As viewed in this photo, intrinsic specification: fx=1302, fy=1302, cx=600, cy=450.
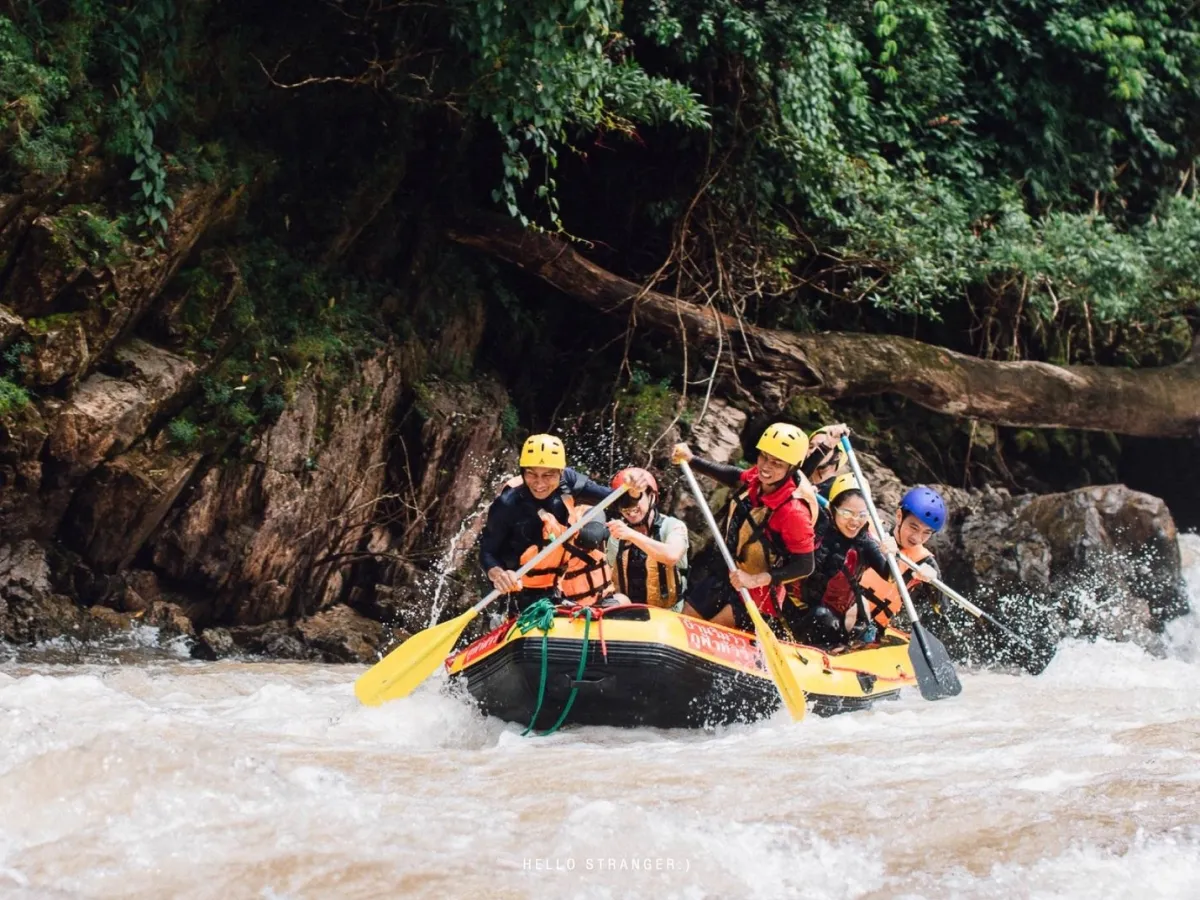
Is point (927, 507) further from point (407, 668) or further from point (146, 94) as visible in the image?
point (146, 94)

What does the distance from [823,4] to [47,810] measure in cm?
810

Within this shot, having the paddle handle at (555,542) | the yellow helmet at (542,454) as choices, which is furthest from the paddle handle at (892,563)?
the yellow helmet at (542,454)

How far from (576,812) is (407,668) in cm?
225

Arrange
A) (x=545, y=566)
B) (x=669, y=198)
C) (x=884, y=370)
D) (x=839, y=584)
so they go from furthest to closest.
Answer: (x=884, y=370) → (x=669, y=198) → (x=839, y=584) → (x=545, y=566)

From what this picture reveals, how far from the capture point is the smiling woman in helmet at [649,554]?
6641mm

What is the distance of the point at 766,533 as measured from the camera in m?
6.87

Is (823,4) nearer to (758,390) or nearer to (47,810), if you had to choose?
(758,390)

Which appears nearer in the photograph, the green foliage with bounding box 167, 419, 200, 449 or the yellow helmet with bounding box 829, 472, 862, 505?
the green foliage with bounding box 167, 419, 200, 449

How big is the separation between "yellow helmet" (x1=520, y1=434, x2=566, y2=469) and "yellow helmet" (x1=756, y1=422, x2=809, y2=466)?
1.04 m

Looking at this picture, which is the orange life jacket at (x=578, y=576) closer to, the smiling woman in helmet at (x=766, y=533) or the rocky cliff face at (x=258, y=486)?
the smiling woman in helmet at (x=766, y=533)

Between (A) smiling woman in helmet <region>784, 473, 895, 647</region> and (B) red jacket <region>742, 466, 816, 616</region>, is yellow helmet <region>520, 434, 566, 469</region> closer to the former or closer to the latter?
(B) red jacket <region>742, 466, 816, 616</region>

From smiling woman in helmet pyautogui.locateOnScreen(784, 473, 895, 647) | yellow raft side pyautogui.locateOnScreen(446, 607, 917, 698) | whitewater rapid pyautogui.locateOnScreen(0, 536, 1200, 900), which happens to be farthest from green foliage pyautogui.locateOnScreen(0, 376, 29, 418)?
smiling woman in helmet pyautogui.locateOnScreen(784, 473, 895, 647)

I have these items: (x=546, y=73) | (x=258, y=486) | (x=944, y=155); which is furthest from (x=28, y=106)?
(x=944, y=155)

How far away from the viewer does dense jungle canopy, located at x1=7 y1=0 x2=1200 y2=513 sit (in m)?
7.47
